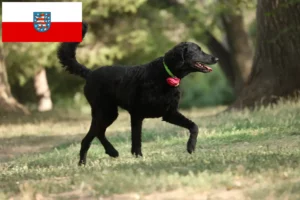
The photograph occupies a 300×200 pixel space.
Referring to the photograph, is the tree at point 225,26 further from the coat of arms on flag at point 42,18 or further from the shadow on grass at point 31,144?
the shadow on grass at point 31,144

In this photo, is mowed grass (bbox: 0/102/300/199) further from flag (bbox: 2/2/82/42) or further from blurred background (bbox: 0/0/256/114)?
blurred background (bbox: 0/0/256/114)

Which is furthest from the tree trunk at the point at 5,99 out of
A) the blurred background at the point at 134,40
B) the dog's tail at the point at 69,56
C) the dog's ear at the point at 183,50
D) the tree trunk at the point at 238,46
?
the dog's ear at the point at 183,50

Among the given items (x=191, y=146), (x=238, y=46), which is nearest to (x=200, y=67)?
(x=191, y=146)

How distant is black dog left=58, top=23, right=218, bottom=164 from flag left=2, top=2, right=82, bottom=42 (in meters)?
11.5

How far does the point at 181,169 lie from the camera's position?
862 centimetres

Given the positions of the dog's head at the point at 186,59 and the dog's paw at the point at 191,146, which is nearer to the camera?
the dog's head at the point at 186,59

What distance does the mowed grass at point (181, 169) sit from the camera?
24.9 ft

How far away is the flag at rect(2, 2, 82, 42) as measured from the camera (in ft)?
78.2

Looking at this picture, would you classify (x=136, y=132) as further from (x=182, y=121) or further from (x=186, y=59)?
(x=186, y=59)

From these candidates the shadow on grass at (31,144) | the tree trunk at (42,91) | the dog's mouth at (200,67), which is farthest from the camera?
the tree trunk at (42,91)

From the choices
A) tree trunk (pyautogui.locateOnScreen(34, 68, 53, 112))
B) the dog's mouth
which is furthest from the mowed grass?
tree trunk (pyautogui.locateOnScreen(34, 68, 53, 112))

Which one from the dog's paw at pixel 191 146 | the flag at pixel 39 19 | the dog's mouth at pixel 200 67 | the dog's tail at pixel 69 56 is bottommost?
the flag at pixel 39 19

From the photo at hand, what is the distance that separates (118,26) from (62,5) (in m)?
6.05

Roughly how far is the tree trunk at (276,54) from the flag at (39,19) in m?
5.71
